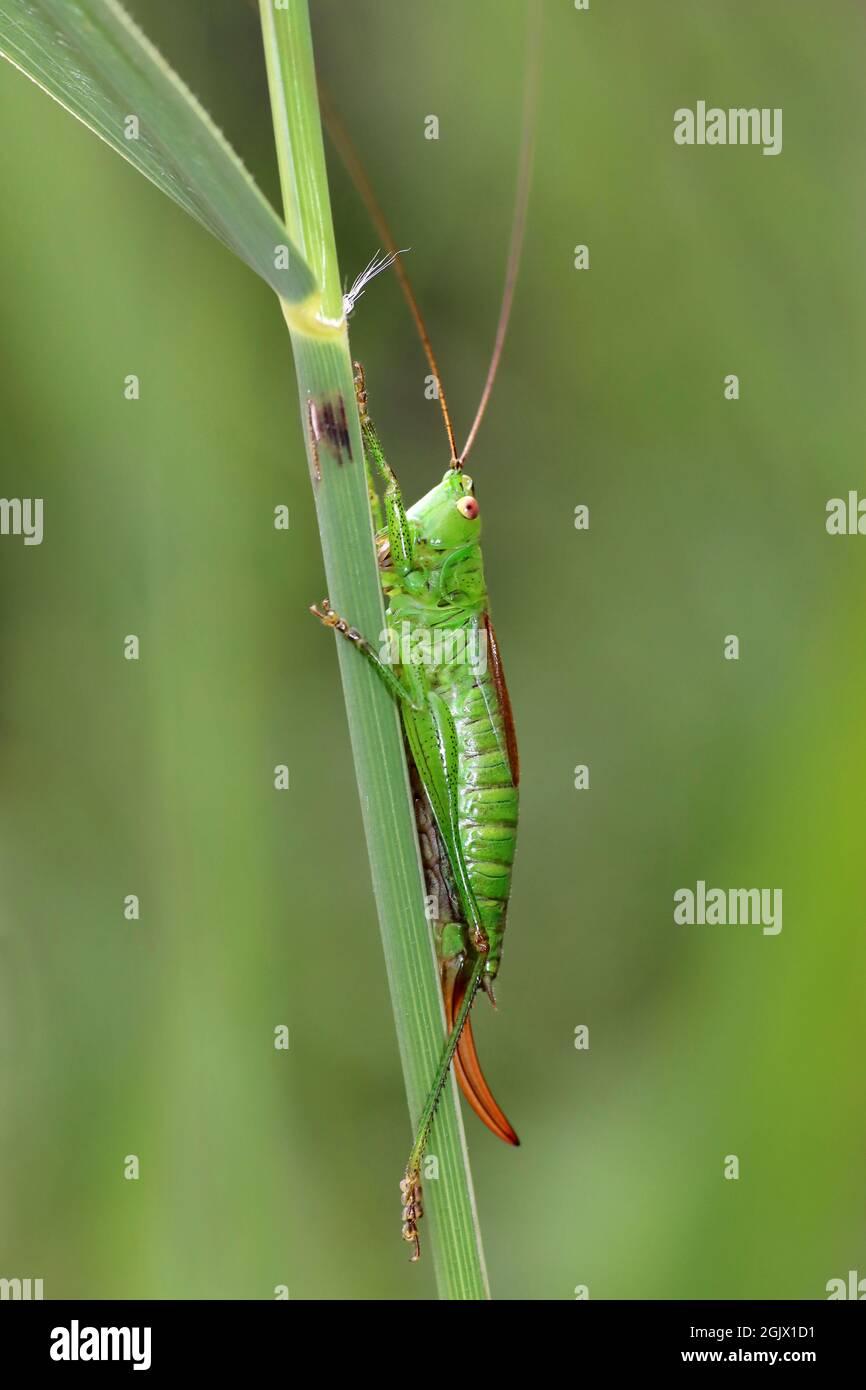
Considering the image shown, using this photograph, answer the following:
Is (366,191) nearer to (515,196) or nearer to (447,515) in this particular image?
(447,515)

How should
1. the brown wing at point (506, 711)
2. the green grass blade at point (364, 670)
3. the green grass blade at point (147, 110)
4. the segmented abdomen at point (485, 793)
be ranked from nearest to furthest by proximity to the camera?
the green grass blade at point (147, 110) < the green grass blade at point (364, 670) < the segmented abdomen at point (485, 793) < the brown wing at point (506, 711)

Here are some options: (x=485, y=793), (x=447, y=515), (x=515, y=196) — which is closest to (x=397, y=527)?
(x=447, y=515)

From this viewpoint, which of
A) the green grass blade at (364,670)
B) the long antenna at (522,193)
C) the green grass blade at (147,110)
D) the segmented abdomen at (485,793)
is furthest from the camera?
the segmented abdomen at (485,793)

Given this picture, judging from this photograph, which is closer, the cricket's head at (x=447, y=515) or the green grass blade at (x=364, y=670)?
the green grass blade at (x=364, y=670)

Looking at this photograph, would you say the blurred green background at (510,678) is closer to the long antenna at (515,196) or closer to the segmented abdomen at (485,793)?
the long antenna at (515,196)

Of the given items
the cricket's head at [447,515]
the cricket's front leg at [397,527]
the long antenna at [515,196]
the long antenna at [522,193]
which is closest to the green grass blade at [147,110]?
the long antenna at [515,196]

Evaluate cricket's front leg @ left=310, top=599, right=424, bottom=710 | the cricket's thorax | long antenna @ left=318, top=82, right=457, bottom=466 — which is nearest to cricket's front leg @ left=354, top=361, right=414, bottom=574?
the cricket's thorax
